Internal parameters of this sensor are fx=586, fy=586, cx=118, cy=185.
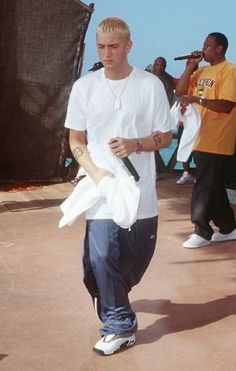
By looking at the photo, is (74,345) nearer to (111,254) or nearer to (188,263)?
(111,254)

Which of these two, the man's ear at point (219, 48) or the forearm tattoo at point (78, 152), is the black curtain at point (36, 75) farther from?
the forearm tattoo at point (78, 152)

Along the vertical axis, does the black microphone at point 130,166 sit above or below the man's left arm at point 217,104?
below

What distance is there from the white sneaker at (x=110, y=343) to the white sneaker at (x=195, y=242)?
2.52 meters

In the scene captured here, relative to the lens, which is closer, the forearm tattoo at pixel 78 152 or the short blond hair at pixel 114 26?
the short blond hair at pixel 114 26

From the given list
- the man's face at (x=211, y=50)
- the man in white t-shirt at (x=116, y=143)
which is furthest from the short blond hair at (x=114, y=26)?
the man's face at (x=211, y=50)

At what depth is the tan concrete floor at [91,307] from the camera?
3441mm

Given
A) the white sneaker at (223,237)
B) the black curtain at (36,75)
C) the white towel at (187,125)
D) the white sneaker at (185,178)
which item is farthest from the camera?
the white sneaker at (185,178)

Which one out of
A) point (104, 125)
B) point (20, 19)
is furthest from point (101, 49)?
point (20, 19)

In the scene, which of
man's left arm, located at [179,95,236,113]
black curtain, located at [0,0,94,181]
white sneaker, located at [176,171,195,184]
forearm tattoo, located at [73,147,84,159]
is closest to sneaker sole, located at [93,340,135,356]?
forearm tattoo, located at [73,147,84,159]

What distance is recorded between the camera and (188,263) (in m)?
5.45

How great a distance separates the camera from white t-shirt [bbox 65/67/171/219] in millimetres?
3277

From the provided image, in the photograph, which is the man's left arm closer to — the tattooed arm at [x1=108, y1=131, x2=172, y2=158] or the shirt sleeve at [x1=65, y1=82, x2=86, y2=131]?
the tattooed arm at [x1=108, y1=131, x2=172, y2=158]

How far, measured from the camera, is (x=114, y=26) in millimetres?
3217

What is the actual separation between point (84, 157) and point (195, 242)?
9.50ft
